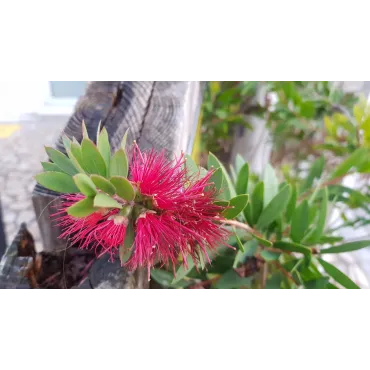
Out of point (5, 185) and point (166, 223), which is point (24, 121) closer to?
point (5, 185)

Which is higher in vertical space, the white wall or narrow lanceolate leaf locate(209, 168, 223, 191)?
the white wall

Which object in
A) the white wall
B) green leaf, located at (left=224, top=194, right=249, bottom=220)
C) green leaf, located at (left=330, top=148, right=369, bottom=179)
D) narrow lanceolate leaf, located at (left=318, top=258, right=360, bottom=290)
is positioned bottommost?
narrow lanceolate leaf, located at (left=318, top=258, right=360, bottom=290)

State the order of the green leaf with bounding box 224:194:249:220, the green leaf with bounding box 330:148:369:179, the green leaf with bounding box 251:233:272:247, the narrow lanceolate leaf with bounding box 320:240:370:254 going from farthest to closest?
the green leaf with bounding box 330:148:369:179, the narrow lanceolate leaf with bounding box 320:240:370:254, the green leaf with bounding box 251:233:272:247, the green leaf with bounding box 224:194:249:220

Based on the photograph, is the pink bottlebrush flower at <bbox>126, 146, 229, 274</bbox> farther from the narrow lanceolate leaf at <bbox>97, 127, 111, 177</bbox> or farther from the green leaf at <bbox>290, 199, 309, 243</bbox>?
the green leaf at <bbox>290, 199, 309, 243</bbox>

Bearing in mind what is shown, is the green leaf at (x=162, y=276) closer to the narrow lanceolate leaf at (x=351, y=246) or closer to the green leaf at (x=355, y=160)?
the narrow lanceolate leaf at (x=351, y=246)

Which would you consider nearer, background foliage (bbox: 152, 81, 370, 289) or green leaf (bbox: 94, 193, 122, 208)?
green leaf (bbox: 94, 193, 122, 208)

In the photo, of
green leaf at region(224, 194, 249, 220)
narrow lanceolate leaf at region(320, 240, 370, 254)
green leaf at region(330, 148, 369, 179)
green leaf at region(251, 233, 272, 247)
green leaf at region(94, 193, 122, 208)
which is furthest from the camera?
green leaf at region(330, 148, 369, 179)

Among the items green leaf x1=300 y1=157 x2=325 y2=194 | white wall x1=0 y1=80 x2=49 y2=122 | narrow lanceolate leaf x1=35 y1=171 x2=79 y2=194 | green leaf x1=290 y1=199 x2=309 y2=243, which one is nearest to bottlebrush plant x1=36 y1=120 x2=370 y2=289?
narrow lanceolate leaf x1=35 y1=171 x2=79 y2=194
